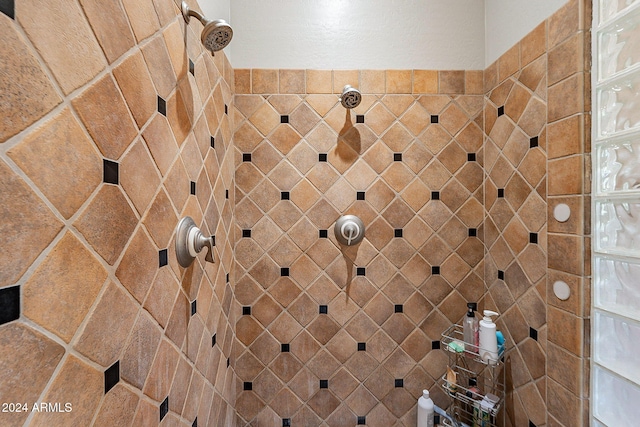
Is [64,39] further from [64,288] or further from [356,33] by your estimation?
[356,33]

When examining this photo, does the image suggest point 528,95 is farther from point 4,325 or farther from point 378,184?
point 4,325

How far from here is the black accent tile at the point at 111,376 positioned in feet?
1.47

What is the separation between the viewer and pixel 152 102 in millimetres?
579

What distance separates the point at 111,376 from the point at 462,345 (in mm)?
1132

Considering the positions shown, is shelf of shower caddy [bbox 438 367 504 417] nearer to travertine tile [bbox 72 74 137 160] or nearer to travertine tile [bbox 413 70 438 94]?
travertine tile [bbox 413 70 438 94]

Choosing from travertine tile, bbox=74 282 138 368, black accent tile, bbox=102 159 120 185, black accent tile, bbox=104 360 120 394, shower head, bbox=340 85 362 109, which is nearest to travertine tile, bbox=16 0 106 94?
black accent tile, bbox=102 159 120 185

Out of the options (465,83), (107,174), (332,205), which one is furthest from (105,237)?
(465,83)

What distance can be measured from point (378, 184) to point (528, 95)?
63cm

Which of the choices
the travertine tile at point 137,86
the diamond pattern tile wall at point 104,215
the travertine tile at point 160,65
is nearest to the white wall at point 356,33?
the diamond pattern tile wall at point 104,215

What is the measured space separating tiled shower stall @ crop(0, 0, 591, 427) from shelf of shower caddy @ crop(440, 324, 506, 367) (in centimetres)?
7

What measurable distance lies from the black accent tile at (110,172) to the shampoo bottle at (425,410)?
1.33m

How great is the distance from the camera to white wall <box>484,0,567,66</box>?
87 centimetres

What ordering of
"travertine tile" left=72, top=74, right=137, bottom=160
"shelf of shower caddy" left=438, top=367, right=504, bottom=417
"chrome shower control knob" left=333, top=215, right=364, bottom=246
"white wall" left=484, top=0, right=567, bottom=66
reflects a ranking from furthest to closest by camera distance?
"chrome shower control knob" left=333, top=215, right=364, bottom=246
"shelf of shower caddy" left=438, top=367, right=504, bottom=417
"white wall" left=484, top=0, right=567, bottom=66
"travertine tile" left=72, top=74, right=137, bottom=160

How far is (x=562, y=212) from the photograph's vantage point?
0.79 m
